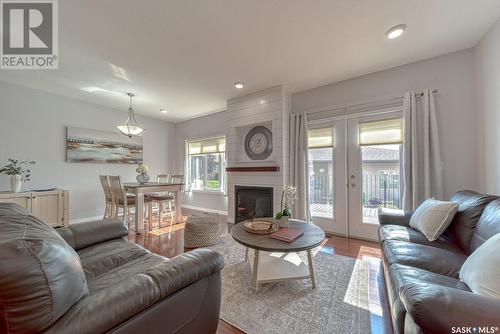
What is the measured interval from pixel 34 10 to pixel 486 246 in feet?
12.8

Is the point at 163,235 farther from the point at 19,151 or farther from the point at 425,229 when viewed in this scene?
the point at 425,229

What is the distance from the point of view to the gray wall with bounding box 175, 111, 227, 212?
16.5ft

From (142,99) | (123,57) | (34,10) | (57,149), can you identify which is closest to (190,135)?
(142,99)

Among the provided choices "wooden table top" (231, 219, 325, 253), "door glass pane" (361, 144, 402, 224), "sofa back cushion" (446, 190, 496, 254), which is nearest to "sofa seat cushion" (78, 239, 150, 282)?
"wooden table top" (231, 219, 325, 253)

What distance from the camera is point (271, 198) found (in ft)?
12.1

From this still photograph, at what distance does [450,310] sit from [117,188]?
4116 mm

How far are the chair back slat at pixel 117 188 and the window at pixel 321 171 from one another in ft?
10.6

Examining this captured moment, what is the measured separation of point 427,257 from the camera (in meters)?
1.47

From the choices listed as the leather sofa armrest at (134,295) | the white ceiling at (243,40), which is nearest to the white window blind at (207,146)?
the white ceiling at (243,40)

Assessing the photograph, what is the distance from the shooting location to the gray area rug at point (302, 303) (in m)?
1.43

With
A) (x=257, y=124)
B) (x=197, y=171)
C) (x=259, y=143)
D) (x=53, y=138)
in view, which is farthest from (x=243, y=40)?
(x=53, y=138)

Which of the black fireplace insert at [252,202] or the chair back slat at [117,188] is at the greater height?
the chair back slat at [117,188]

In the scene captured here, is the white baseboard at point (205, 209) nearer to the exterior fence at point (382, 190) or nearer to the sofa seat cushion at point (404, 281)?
the exterior fence at point (382, 190)

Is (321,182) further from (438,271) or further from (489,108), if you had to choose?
(438,271)
